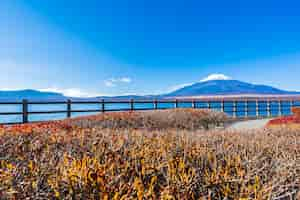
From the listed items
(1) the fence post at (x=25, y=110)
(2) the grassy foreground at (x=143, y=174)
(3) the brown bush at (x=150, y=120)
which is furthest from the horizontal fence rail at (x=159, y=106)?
(2) the grassy foreground at (x=143, y=174)

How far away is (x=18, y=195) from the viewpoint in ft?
6.20

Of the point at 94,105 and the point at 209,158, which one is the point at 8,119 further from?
the point at 209,158

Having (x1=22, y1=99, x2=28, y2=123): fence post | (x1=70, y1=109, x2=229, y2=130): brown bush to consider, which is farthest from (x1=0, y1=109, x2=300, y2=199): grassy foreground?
(x1=22, y1=99, x2=28, y2=123): fence post

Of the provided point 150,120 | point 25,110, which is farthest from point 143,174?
point 25,110

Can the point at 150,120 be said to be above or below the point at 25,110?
below

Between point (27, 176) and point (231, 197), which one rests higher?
point (27, 176)

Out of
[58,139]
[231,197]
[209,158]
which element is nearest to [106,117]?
[58,139]

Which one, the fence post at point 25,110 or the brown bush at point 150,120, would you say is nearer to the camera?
the brown bush at point 150,120

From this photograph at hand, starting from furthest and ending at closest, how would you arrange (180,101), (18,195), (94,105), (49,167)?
(180,101)
(94,105)
(49,167)
(18,195)

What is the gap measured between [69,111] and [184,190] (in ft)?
57.9

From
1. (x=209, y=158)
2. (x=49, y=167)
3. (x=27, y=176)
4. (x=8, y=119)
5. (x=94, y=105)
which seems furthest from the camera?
(x=94, y=105)

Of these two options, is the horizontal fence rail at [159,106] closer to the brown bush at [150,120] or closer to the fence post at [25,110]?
the fence post at [25,110]

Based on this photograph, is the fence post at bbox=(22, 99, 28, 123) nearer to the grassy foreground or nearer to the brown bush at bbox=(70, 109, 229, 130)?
the brown bush at bbox=(70, 109, 229, 130)

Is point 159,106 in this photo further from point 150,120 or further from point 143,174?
point 143,174
